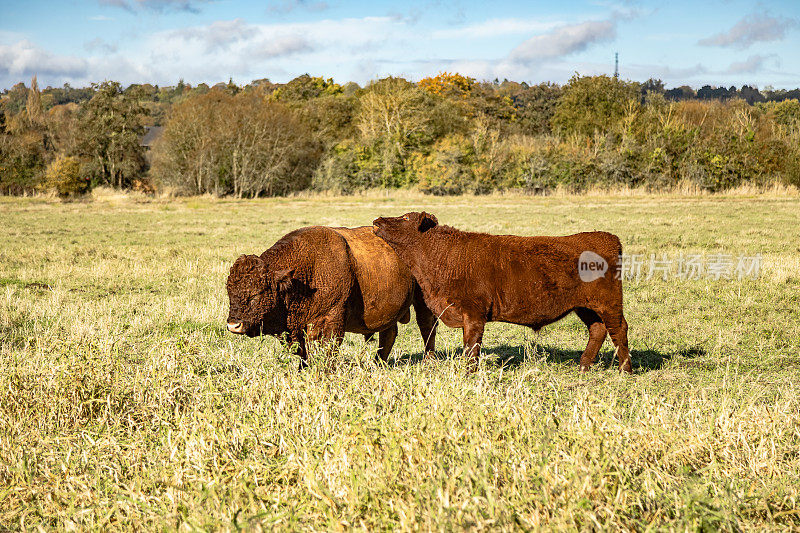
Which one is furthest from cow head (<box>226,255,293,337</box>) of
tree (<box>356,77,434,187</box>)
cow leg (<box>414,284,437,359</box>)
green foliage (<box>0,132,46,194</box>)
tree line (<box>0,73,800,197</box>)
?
green foliage (<box>0,132,46,194</box>)

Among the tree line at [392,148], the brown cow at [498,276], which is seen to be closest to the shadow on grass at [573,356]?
the brown cow at [498,276]

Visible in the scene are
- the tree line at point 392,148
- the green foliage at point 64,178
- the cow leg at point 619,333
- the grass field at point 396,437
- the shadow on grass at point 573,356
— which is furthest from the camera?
the green foliage at point 64,178

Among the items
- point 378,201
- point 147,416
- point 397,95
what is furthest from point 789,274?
point 397,95

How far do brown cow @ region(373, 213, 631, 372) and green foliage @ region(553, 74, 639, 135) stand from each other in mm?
45510

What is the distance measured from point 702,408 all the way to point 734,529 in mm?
1818

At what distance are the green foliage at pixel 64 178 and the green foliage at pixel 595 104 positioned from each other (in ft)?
121

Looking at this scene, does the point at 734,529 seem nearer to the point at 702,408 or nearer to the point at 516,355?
the point at 702,408

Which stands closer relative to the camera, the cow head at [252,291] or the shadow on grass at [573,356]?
the cow head at [252,291]

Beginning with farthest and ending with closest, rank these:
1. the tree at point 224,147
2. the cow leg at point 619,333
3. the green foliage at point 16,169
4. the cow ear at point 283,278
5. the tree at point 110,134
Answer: the tree at point 110,134 → the green foliage at point 16,169 → the tree at point 224,147 → the cow leg at point 619,333 → the cow ear at point 283,278

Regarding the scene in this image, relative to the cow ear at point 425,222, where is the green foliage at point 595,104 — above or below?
above

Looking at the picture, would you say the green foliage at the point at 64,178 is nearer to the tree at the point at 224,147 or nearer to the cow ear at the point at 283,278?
the tree at the point at 224,147

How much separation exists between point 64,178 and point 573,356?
47660 millimetres

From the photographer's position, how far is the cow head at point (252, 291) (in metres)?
6.04

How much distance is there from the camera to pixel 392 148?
51.5m
